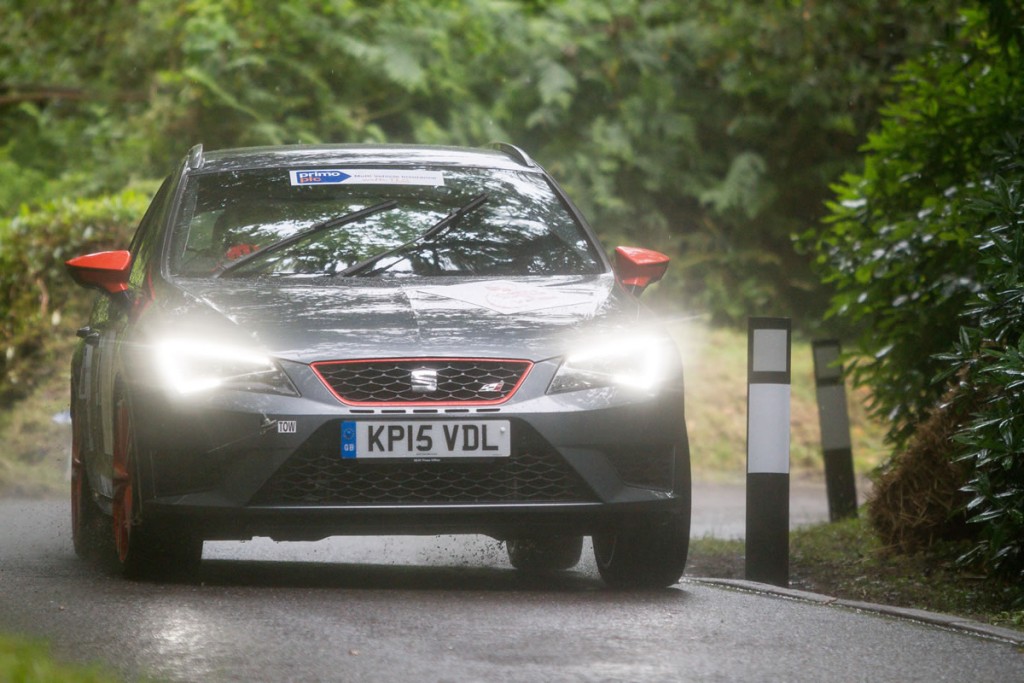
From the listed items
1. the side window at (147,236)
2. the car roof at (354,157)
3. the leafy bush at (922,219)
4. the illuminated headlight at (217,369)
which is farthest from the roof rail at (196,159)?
the leafy bush at (922,219)

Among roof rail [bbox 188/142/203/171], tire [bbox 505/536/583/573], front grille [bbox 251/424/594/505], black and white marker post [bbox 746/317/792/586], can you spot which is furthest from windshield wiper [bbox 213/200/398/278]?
black and white marker post [bbox 746/317/792/586]

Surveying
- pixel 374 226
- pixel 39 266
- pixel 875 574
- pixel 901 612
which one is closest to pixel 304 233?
pixel 374 226

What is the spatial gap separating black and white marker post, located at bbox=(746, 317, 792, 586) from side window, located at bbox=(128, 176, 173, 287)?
243cm

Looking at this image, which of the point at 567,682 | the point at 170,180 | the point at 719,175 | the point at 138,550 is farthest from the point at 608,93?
the point at 567,682

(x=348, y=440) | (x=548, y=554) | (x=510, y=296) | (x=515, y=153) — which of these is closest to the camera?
(x=348, y=440)

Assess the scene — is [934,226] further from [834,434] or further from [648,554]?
[648,554]

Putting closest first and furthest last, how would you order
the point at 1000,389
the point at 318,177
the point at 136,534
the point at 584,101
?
the point at 136,534 → the point at 1000,389 → the point at 318,177 → the point at 584,101

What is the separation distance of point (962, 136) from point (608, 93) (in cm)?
1092

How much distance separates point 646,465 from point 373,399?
988 mm

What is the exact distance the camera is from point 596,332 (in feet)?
21.7

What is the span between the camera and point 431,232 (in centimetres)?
741

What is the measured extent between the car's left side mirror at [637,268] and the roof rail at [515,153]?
0.88 meters

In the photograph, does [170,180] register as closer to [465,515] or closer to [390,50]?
[465,515]

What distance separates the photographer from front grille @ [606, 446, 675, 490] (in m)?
6.51
